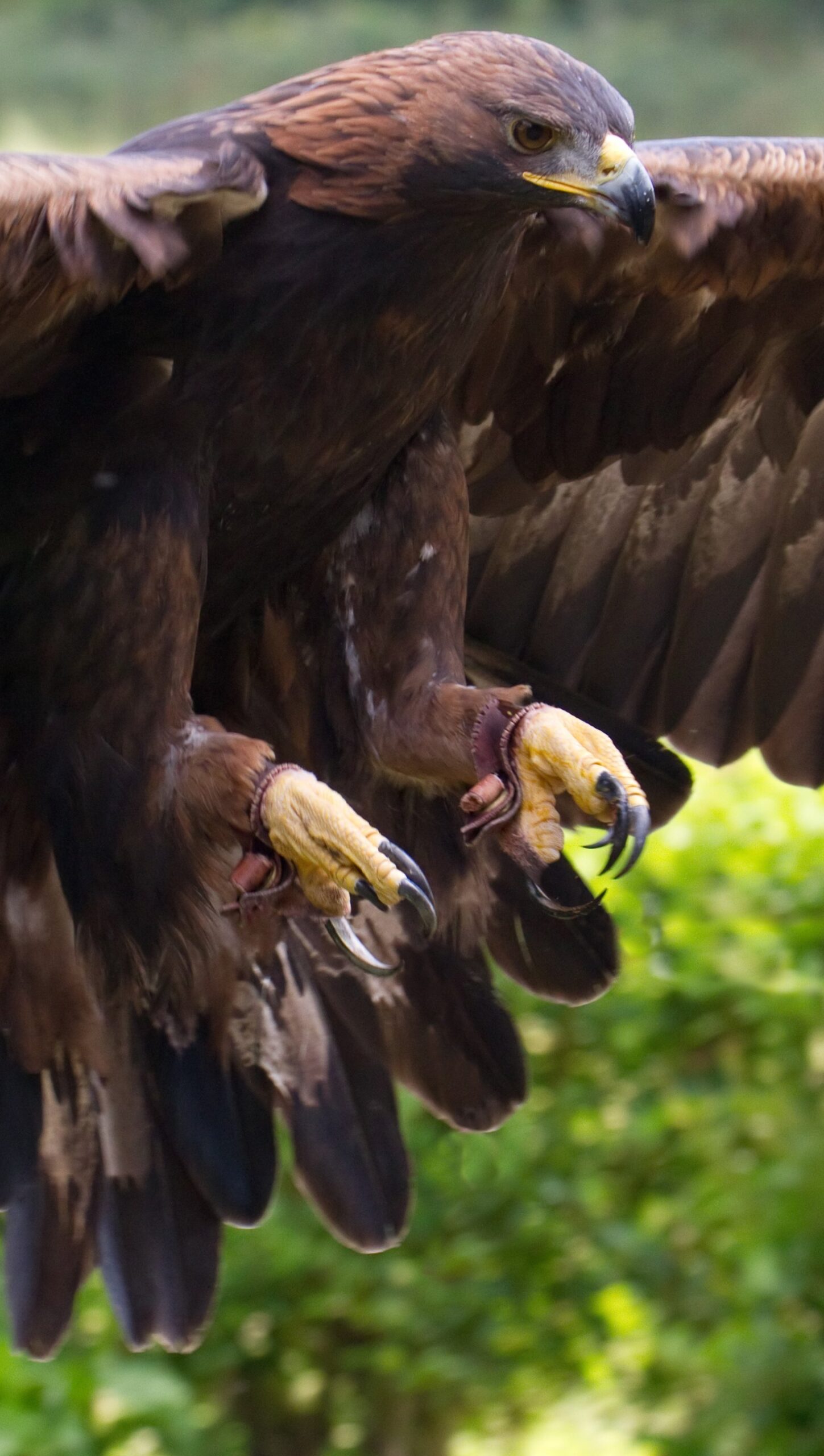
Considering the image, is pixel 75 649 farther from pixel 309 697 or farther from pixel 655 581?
pixel 655 581

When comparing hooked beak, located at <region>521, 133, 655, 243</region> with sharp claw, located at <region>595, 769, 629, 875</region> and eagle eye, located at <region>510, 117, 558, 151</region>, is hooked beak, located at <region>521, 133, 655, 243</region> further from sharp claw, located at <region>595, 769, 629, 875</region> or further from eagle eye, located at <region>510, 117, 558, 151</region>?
sharp claw, located at <region>595, 769, 629, 875</region>

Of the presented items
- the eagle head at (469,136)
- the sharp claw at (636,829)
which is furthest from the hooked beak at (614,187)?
the sharp claw at (636,829)

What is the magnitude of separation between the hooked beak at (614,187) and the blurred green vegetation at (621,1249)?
4.43 ft

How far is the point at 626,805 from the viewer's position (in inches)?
108

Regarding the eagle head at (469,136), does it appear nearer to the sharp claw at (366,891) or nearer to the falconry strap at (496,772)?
the falconry strap at (496,772)

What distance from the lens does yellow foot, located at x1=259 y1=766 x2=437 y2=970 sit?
8.91ft

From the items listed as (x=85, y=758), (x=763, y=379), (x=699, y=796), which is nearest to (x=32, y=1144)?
(x=85, y=758)

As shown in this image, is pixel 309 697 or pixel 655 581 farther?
pixel 655 581

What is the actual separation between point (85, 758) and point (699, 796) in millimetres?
1523

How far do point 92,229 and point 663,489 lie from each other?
63.3 inches

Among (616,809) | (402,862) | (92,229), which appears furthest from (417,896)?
(92,229)

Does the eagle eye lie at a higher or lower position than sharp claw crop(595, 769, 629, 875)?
higher

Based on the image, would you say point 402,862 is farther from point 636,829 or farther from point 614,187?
point 614,187

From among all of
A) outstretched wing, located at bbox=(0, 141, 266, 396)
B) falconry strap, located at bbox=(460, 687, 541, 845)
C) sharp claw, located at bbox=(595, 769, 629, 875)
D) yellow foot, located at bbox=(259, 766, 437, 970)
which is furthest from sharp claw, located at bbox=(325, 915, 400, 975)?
outstretched wing, located at bbox=(0, 141, 266, 396)
